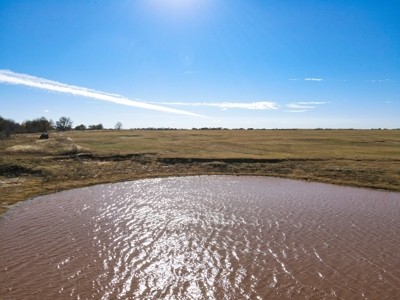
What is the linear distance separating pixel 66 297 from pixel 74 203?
497 inches

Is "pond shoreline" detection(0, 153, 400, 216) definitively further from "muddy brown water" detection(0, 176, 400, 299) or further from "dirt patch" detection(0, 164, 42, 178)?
"muddy brown water" detection(0, 176, 400, 299)

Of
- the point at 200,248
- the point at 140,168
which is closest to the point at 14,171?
the point at 140,168

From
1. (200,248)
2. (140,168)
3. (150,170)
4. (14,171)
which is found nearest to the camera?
(200,248)

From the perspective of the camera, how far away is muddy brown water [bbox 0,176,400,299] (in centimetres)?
991

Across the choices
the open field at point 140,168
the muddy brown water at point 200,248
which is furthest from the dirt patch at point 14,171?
the muddy brown water at point 200,248

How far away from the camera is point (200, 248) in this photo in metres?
13.1

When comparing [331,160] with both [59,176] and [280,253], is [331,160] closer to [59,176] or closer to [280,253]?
[280,253]

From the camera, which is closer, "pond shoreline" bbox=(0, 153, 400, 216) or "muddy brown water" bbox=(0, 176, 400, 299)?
"muddy brown water" bbox=(0, 176, 400, 299)

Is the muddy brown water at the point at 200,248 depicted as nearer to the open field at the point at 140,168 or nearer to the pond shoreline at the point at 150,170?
the pond shoreline at the point at 150,170

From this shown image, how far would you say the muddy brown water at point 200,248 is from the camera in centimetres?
991

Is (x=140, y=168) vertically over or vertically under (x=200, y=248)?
over

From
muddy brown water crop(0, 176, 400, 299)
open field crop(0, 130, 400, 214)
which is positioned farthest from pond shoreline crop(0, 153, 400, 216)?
muddy brown water crop(0, 176, 400, 299)

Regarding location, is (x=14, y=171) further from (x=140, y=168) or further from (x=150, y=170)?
(x=150, y=170)

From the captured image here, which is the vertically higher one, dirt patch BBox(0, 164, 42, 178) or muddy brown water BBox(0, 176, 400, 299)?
dirt patch BBox(0, 164, 42, 178)
